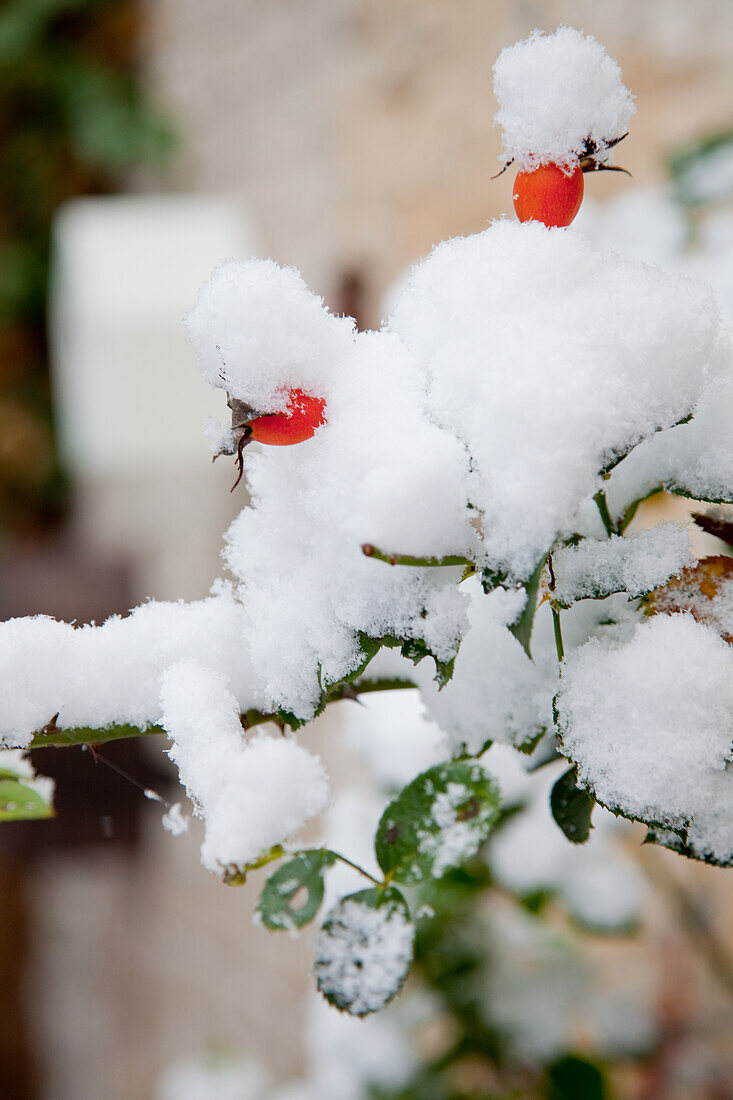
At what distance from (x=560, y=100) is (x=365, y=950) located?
29 centimetres

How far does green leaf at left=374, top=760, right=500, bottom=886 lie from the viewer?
1.10 ft

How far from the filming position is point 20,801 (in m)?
0.32

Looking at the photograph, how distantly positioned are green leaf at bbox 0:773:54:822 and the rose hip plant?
0.04 meters

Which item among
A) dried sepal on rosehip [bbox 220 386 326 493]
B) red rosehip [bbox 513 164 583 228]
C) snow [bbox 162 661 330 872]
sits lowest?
snow [bbox 162 661 330 872]

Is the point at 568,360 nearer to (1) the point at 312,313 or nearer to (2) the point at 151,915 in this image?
(1) the point at 312,313

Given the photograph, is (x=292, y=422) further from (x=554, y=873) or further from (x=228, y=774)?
(x=554, y=873)

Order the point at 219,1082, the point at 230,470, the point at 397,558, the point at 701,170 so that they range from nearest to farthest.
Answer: the point at 397,558 → the point at 701,170 → the point at 219,1082 → the point at 230,470

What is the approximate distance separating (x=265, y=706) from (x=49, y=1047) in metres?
2.29

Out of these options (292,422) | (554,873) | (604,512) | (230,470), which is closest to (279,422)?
(292,422)

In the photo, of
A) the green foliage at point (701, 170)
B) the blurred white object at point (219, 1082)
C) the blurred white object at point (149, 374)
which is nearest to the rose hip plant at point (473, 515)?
the green foliage at point (701, 170)

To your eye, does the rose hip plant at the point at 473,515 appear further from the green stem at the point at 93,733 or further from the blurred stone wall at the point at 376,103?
the blurred stone wall at the point at 376,103

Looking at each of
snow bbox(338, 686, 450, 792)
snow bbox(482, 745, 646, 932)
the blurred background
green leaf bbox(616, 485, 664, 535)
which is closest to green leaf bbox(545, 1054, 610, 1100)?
the blurred background

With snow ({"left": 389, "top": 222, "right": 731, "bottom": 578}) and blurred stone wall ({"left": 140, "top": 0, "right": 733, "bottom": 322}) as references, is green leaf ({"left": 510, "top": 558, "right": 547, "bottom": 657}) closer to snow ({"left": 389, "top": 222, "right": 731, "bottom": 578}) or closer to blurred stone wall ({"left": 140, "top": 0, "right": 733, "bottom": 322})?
snow ({"left": 389, "top": 222, "right": 731, "bottom": 578})

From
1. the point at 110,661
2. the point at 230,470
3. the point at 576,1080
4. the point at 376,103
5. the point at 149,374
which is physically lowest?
the point at 576,1080
